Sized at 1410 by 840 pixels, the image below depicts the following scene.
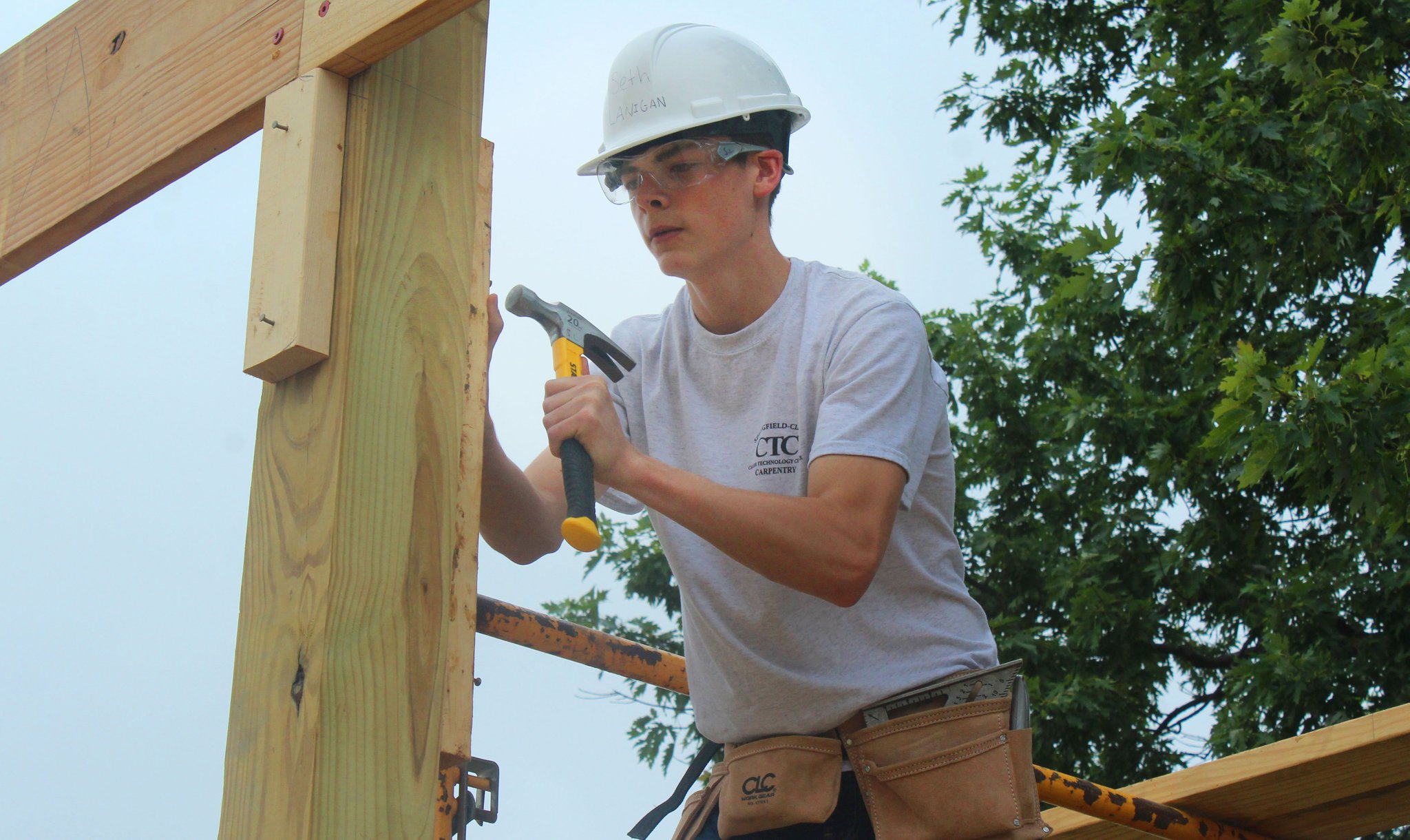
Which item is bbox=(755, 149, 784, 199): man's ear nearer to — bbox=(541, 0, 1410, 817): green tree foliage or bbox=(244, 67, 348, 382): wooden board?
bbox=(244, 67, 348, 382): wooden board

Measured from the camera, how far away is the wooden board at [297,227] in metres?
1.72

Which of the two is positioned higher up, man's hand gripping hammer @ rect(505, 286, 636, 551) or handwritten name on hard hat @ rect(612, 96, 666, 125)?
handwritten name on hard hat @ rect(612, 96, 666, 125)

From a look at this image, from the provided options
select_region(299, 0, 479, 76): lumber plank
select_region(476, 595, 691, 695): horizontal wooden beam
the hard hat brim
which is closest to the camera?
select_region(299, 0, 479, 76): lumber plank

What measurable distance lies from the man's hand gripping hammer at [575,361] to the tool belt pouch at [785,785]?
552 mm

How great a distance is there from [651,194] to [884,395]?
0.62 metres

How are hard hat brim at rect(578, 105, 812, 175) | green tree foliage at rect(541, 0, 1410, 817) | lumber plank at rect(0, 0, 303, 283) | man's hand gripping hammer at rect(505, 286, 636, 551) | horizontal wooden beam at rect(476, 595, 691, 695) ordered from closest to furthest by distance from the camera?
lumber plank at rect(0, 0, 303, 283) < man's hand gripping hammer at rect(505, 286, 636, 551) < horizontal wooden beam at rect(476, 595, 691, 695) < hard hat brim at rect(578, 105, 812, 175) < green tree foliage at rect(541, 0, 1410, 817)

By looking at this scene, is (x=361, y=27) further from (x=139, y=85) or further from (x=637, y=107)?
(x=637, y=107)

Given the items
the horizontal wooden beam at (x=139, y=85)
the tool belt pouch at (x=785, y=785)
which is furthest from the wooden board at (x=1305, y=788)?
the horizontal wooden beam at (x=139, y=85)

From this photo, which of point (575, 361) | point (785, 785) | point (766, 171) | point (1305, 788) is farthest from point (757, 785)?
point (1305, 788)

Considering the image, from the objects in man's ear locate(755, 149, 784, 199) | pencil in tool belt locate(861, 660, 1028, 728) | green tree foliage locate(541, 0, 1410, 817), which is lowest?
pencil in tool belt locate(861, 660, 1028, 728)

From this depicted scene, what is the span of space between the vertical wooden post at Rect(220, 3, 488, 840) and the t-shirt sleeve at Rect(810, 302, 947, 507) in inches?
27.6

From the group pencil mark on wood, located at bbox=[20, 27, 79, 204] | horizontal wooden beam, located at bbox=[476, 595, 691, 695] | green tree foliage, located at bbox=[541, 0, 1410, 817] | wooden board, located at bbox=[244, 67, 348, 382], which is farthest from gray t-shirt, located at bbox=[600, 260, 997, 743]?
green tree foliage, located at bbox=[541, 0, 1410, 817]

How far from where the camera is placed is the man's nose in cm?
266

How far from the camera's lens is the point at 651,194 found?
2660 mm
